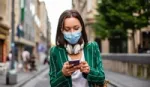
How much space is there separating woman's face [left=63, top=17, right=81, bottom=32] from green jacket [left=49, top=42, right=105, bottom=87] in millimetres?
156

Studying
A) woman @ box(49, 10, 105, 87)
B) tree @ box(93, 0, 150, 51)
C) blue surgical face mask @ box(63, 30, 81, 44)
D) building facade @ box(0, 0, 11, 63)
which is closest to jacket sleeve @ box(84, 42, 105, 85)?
woman @ box(49, 10, 105, 87)

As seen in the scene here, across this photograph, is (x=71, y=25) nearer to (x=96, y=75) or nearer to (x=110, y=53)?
(x=96, y=75)

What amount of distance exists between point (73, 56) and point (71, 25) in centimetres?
23

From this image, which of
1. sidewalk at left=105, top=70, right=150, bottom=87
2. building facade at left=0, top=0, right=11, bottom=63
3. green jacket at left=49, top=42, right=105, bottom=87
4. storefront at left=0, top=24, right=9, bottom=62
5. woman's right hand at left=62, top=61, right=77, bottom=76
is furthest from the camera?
storefront at left=0, top=24, right=9, bottom=62

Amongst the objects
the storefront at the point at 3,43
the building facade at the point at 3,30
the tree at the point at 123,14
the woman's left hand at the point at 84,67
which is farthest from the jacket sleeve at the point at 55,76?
the tree at the point at 123,14

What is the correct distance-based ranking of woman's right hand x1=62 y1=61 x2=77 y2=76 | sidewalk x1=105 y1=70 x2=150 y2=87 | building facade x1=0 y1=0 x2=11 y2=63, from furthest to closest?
building facade x1=0 y1=0 x2=11 y2=63 < sidewalk x1=105 y1=70 x2=150 y2=87 < woman's right hand x1=62 y1=61 x2=77 y2=76

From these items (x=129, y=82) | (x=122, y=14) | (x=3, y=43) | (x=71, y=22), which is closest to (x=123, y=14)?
(x=122, y=14)

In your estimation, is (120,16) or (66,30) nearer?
(66,30)

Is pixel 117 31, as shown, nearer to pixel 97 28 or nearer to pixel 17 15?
pixel 97 28

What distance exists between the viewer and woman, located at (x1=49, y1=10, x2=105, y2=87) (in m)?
3.59

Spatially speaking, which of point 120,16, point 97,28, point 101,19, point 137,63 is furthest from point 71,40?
point 97,28

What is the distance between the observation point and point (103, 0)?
49.5 m

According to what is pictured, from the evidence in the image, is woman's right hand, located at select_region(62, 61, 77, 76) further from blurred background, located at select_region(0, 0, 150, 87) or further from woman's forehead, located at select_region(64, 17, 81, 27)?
blurred background, located at select_region(0, 0, 150, 87)

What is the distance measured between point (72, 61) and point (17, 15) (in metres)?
55.3
